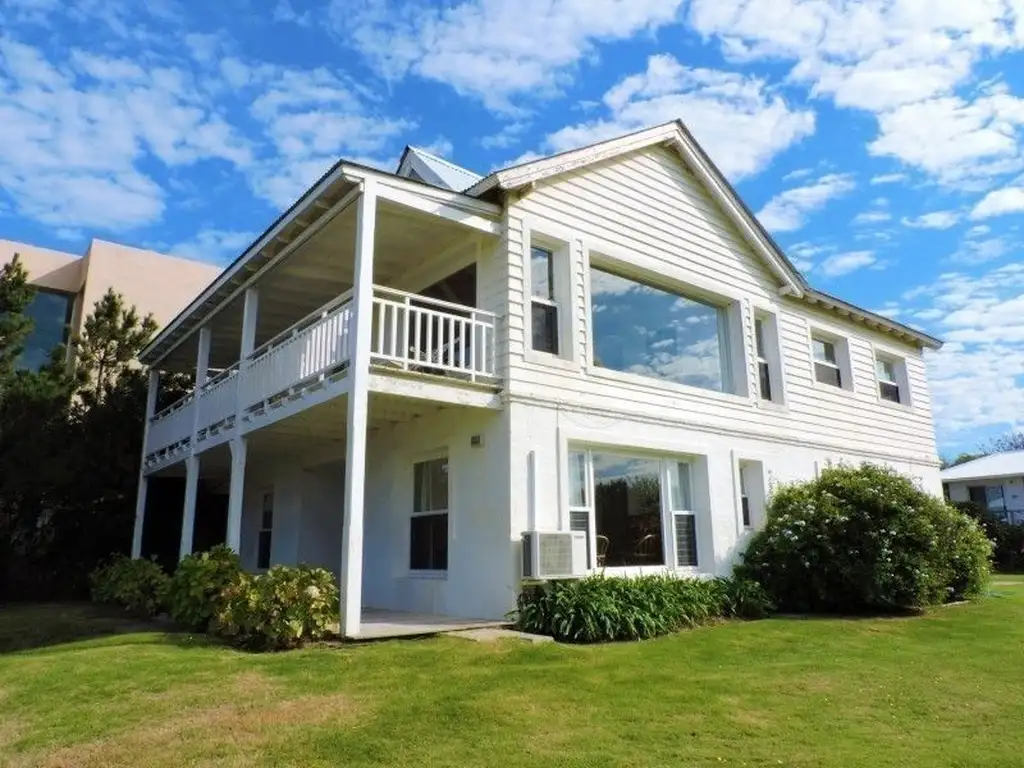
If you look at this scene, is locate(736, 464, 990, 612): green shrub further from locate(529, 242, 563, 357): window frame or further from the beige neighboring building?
the beige neighboring building

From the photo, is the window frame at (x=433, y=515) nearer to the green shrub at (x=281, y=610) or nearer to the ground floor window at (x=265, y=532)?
the green shrub at (x=281, y=610)

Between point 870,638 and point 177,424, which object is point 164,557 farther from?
point 870,638

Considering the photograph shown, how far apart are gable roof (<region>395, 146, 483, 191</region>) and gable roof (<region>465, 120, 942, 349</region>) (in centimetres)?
251

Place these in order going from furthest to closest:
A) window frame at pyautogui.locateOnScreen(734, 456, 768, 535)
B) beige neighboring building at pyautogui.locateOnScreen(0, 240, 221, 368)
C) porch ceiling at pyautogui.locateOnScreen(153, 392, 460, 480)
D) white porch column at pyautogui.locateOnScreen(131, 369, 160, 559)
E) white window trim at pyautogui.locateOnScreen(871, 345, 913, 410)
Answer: beige neighboring building at pyautogui.locateOnScreen(0, 240, 221, 368) < white window trim at pyautogui.locateOnScreen(871, 345, 913, 410) < white porch column at pyautogui.locateOnScreen(131, 369, 160, 559) < window frame at pyautogui.locateOnScreen(734, 456, 768, 535) < porch ceiling at pyautogui.locateOnScreen(153, 392, 460, 480)

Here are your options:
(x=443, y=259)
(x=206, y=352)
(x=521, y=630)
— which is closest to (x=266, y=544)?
(x=206, y=352)

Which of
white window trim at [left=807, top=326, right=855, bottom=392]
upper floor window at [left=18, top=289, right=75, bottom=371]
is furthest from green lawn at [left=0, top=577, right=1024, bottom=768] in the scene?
upper floor window at [left=18, top=289, right=75, bottom=371]

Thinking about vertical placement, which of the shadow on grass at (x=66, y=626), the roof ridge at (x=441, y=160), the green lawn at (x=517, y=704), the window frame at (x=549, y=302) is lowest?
the green lawn at (x=517, y=704)

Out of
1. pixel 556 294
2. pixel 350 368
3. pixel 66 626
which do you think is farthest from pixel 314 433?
pixel 556 294

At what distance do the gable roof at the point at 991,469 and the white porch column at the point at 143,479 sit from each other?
30.3 meters

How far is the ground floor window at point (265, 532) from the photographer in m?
16.6

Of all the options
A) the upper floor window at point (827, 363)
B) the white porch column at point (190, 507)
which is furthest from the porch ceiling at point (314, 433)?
the upper floor window at point (827, 363)

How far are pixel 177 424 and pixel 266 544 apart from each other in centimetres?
330

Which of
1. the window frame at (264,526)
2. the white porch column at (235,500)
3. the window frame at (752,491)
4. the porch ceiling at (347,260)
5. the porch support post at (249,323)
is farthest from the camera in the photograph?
the window frame at (264,526)

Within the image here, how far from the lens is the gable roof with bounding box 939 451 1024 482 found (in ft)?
109
